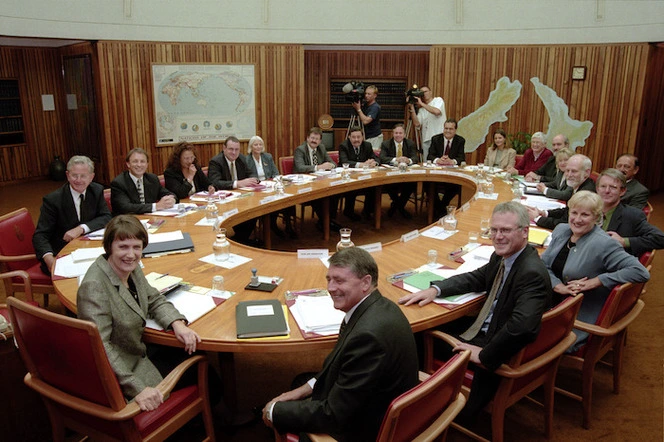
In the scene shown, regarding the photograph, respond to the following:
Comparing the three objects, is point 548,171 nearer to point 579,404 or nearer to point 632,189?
point 632,189

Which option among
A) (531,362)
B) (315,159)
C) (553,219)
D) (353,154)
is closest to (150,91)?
(315,159)

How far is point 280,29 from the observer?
8.71 m

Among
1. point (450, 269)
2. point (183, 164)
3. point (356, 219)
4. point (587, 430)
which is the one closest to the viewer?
point (587, 430)

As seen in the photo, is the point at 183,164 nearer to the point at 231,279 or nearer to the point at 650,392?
the point at 231,279

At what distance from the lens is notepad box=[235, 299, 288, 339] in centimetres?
237

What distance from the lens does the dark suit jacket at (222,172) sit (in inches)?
220

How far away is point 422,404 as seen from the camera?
1.77 metres

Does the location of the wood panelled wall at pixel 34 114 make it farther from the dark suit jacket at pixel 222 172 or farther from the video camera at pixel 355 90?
the dark suit jacket at pixel 222 172

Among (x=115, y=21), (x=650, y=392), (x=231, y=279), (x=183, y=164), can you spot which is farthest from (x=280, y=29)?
(x=650, y=392)

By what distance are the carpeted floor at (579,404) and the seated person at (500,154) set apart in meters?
2.85

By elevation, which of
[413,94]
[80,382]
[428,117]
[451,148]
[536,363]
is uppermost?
[413,94]

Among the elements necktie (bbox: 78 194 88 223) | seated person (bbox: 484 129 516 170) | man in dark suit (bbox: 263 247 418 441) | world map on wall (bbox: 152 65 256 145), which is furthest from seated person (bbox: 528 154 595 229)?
world map on wall (bbox: 152 65 256 145)

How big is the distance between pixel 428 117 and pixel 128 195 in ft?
17.9

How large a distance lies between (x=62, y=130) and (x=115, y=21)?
130 inches
